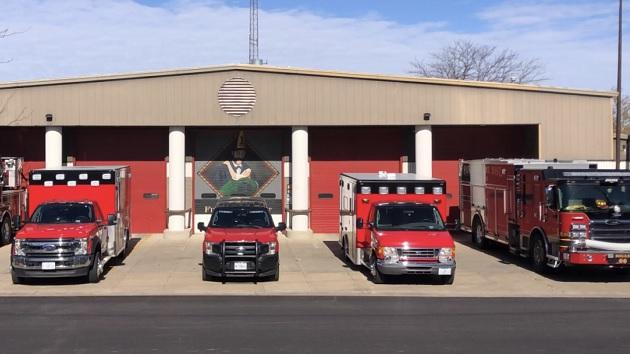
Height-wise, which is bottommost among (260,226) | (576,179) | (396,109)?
(260,226)

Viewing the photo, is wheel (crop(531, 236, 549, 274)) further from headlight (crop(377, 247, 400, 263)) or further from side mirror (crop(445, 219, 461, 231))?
side mirror (crop(445, 219, 461, 231))

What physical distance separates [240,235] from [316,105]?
11725 mm

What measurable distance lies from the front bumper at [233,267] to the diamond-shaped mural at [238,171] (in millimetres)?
12689

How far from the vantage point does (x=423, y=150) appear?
28.2 metres

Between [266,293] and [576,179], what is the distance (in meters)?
7.95

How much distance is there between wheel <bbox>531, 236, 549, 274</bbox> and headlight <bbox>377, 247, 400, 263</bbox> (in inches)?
172

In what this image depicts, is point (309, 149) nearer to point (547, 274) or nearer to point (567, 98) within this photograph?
point (567, 98)

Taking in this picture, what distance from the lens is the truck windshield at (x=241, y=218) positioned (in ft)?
58.3

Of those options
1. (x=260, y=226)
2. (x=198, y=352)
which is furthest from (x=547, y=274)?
(x=198, y=352)

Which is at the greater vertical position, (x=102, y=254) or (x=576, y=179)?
(x=576, y=179)

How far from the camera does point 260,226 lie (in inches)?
698

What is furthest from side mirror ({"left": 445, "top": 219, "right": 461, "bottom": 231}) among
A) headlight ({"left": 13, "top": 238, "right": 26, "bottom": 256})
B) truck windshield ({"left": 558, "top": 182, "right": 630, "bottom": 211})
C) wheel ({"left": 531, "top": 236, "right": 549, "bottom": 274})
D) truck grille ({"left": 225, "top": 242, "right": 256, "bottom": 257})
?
headlight ({"left": 13, "top": 238, "right": 26, "bottom": 256})

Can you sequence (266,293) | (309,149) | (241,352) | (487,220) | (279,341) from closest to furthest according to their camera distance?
(241,352) < (279,341) < (266,293) < (487,220) < (309,149)

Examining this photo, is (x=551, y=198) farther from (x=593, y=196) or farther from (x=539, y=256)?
(x=539, y=256)
